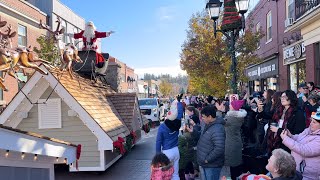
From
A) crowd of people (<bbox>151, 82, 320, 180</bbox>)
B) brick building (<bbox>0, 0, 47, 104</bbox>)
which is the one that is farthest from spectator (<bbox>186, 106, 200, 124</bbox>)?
brick building (<bbox>0, 0, 47, 104</bbox>)

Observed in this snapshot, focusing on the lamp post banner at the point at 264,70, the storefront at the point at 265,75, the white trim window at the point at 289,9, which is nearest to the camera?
the white trim window at the point at 289,9

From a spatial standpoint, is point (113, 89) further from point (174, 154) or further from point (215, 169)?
point (215, 169)


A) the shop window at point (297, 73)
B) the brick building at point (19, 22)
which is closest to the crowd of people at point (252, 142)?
the shop window at point (297, 73)

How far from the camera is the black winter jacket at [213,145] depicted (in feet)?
17.0

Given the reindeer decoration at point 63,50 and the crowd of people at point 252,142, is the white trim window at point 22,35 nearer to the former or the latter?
the crowd of people at point 252,142

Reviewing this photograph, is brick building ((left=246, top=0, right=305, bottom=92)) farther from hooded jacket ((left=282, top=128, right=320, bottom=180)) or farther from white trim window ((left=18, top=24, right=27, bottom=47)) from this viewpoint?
white trim window ((left=18, top=24, right=27, bottom=47))

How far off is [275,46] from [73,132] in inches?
545

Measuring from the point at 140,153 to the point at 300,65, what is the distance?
8.50 metres

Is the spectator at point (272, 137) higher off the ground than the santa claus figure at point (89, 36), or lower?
lower

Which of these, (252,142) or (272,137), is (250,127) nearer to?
(252,142)

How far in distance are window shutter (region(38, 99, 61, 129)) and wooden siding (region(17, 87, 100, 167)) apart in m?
0.10

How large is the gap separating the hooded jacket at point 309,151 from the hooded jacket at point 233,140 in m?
1.94

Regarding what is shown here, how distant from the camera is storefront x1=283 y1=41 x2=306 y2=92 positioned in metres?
14.9

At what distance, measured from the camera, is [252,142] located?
291 inches
